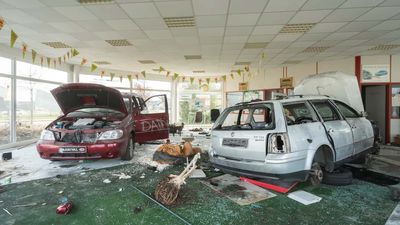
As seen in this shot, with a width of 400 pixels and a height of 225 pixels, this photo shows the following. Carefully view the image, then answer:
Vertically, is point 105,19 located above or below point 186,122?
Result: above

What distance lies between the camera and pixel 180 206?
268 cm

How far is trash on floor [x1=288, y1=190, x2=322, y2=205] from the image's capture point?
9.05 feet

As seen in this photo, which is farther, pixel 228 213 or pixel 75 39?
pixel 75 39

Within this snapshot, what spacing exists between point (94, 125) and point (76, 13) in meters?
2.16

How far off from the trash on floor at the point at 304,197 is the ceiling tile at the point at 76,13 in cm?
457

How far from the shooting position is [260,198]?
288 cm

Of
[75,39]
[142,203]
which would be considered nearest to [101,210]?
[142,203]

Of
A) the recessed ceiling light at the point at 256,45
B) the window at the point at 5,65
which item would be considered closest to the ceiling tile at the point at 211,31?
the recessed ceiling light at the point at 256,45

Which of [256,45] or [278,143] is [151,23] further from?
[278,143]

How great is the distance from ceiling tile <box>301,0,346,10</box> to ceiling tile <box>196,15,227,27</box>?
148 centimetres

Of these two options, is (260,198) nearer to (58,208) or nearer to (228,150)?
(228,150)

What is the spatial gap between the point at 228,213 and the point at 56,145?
10.6 ft

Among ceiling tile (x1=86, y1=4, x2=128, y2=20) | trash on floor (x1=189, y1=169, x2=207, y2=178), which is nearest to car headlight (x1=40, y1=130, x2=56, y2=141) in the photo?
ceiling tile (x1=86, y1=4, x2=128, y2=20)

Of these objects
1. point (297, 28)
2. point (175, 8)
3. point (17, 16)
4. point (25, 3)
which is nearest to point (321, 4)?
point (297, 28)
